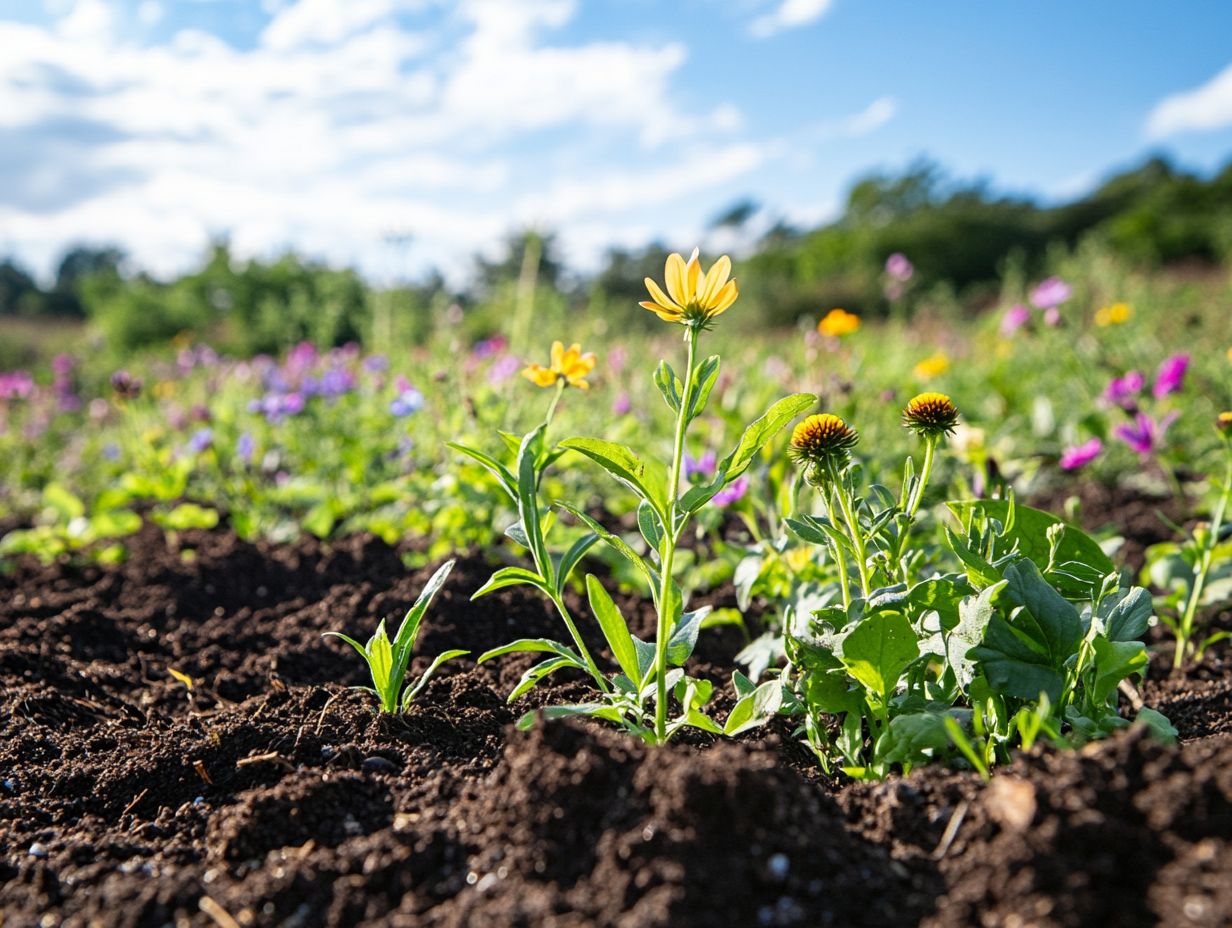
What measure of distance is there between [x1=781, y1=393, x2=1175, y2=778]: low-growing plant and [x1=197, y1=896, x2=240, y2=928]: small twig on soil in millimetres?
865

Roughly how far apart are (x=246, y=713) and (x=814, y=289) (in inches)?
692

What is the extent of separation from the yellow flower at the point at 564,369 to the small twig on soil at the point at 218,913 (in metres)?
1.30

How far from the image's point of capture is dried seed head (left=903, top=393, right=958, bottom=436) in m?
1.63

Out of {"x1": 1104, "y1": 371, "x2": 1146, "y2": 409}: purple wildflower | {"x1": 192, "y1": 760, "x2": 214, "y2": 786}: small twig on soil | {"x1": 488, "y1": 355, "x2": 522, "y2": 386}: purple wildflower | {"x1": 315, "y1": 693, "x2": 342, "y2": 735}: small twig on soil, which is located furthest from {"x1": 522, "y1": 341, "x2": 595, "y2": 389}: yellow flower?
{"x1": 1104, "y1": 371, "x2": 1146, "y2": 409}: purple wildflower

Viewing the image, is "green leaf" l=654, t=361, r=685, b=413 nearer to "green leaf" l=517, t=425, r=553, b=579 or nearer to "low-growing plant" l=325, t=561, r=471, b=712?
"green leaf" l=517, t=425, r=553, b=579

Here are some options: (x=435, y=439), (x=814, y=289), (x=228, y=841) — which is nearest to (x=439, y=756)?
(x=228, y=841)

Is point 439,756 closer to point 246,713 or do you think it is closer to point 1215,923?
point 246,713

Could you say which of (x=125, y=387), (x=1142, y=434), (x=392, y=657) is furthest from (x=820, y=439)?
(x=125, y=387)

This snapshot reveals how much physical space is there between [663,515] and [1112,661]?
69 cm

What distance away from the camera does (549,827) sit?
1.29 meters

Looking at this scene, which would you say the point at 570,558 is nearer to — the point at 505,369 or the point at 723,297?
the point at 723,297

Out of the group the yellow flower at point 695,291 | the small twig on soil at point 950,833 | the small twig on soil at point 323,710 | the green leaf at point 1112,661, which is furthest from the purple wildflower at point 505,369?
the small twig on soil at point 950,833

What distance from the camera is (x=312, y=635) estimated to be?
2410mm

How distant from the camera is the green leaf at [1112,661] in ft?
4.72
